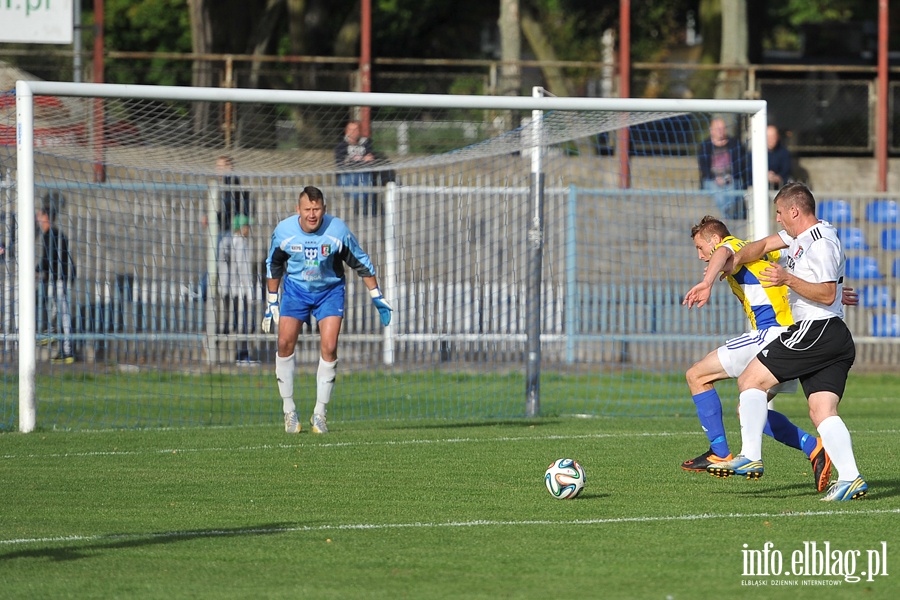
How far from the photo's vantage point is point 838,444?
7.46m

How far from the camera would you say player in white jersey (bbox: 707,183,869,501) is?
7.46 metres

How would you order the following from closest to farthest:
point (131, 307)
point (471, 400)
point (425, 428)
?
point (425, 428) → point (471, 400) → point (131, 307)

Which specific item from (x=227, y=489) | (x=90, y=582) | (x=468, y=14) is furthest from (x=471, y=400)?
(x=468, y=14)

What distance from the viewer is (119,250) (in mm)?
15375

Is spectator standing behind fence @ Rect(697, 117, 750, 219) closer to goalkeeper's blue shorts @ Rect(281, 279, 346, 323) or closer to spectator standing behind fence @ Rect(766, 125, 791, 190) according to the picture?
spectator standing behind fence @ Rect(766, 125, 791, 190)

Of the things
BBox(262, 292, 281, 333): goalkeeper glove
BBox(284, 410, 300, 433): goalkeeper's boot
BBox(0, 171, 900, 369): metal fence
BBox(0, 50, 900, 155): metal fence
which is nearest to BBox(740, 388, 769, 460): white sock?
BBox(284, 410, 300, 433): goalkeeper's boot

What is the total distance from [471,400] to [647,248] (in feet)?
12.4

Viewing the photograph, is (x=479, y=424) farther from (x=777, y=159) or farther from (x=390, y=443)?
(x=777, y=159)

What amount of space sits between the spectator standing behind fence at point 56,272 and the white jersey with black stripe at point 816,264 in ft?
29.5

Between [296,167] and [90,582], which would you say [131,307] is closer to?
[296,167]

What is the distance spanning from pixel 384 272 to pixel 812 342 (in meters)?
8.80

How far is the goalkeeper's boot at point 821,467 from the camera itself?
7840mm

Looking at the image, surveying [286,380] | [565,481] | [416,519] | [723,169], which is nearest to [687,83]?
[723,169]

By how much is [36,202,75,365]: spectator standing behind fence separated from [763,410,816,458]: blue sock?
28.2 ft
